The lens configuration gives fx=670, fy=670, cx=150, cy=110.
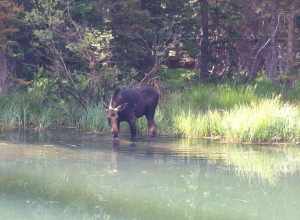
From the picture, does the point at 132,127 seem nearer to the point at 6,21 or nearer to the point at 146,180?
the point at 146,180

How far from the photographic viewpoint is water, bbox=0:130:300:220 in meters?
8.41

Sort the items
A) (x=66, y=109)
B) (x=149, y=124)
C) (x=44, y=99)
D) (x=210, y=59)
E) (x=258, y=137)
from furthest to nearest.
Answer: (x=210, y=59)
(x=44, y=99)
(x=66, y=109)
(x=149, y=124)
(x=258, y=137)

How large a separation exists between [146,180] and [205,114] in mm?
6742

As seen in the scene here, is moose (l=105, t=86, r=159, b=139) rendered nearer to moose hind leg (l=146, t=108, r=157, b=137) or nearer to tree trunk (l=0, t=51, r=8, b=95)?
moose hind leg (l=146, t=108, r=157, b=137)

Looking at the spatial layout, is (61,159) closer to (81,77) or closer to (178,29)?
(81,77)

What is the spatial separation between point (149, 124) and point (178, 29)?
700 centimetres

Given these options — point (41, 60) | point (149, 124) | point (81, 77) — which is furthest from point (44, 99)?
point (149, 124)

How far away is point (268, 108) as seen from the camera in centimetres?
1596

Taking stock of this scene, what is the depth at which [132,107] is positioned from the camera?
16.6 meters

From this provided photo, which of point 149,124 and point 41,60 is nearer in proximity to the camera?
point 149,124

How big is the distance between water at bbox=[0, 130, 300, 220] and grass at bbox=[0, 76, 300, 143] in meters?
0.97

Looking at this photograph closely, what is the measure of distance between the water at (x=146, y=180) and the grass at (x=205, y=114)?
97cm

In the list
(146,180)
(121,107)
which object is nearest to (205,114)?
(121,107)

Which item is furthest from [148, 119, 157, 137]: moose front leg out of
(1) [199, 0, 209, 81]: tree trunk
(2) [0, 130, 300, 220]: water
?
(1) [199, 0, 209, 81]: tree trunk
